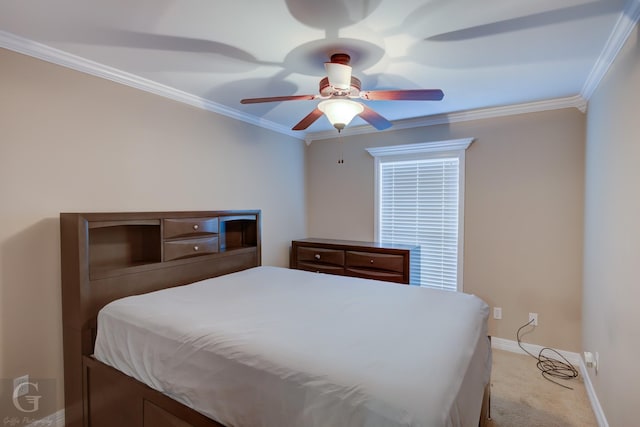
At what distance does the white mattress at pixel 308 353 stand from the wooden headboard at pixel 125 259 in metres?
0.21

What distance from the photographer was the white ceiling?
1.60 m

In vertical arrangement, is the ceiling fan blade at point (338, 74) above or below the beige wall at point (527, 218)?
above

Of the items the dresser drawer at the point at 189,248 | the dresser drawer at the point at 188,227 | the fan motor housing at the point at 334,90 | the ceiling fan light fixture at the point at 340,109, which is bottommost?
the dresser drawer at the point at 189,248

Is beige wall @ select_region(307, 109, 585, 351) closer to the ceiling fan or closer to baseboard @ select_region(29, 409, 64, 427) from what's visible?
the ceiling fan

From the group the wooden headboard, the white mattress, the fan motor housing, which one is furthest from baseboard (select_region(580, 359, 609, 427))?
the wooden headboard

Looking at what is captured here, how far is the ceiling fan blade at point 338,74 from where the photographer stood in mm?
1728

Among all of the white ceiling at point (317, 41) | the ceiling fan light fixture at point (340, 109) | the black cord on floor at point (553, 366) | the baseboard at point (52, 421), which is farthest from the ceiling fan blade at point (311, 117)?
the black cord on floor at point (553, 366)

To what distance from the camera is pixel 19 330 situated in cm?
195

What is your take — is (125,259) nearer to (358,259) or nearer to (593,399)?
(358,259)

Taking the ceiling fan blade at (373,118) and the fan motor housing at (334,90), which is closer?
the fan motor housing at (334,90)

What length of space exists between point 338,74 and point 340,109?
0.28 meters

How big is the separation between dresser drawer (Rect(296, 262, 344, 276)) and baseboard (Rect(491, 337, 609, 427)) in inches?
70.4

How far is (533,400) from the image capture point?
240cm

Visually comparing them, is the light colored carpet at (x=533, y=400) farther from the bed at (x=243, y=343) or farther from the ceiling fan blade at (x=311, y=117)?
the ceiling fan blade at (x=311, y=117)
